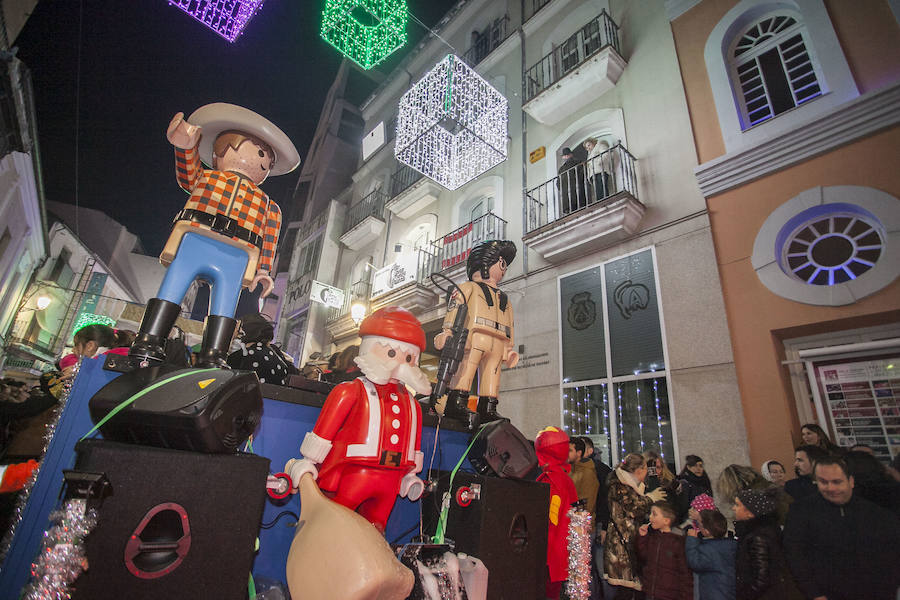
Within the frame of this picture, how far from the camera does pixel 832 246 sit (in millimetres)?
5270

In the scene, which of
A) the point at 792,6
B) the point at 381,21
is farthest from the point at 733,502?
the point at 381,21

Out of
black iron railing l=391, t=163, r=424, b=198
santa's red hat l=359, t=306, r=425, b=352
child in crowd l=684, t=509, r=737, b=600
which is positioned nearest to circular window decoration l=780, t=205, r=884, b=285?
child in crowd l=684, t=509, r=737, b=600

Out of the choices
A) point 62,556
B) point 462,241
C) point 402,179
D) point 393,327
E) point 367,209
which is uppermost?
point 402,179

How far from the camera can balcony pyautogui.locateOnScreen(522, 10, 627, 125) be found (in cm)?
817

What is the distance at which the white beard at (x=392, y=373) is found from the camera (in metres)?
2.35

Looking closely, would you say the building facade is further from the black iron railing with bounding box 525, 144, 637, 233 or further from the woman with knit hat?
the woman with knit hat

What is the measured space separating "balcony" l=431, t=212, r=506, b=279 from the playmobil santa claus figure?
699 cm

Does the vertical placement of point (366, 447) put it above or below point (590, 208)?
below

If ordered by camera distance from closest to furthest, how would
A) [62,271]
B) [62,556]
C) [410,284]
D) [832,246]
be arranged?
1. [62,556]
2. [832,246]
3. [410,284]
4. [62,271]

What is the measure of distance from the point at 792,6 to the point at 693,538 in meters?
7.82

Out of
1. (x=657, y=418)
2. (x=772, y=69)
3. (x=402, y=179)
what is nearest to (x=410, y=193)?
(x=402, y=179)

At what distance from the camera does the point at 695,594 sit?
10.6 ft

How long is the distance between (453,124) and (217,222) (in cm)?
879

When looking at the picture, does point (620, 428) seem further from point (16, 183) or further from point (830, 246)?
point (16, 183)
